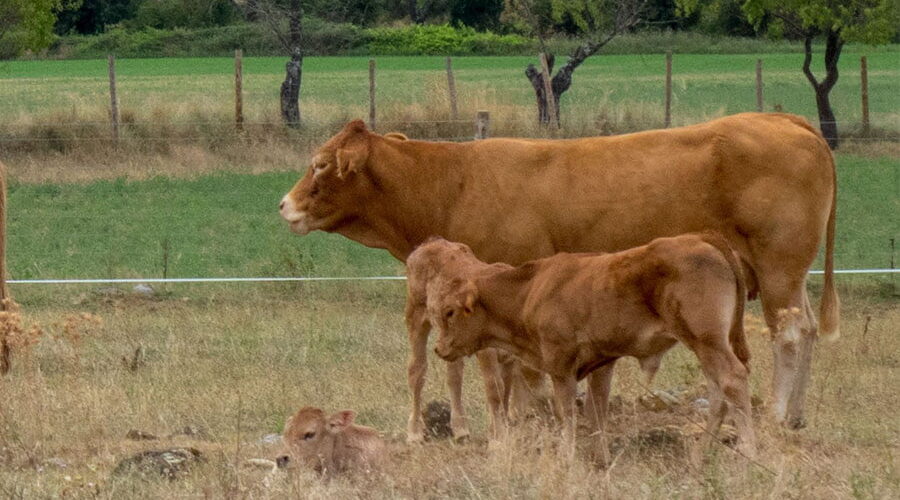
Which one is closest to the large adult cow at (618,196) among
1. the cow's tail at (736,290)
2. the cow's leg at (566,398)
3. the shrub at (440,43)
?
the cow's tail at (736,290)

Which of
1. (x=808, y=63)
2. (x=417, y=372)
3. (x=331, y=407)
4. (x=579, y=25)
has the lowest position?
(x=808, y=63)

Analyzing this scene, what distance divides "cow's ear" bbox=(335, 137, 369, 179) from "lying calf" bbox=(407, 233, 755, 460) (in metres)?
1.52

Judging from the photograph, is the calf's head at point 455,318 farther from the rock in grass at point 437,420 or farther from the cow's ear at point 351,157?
the cow's ear at point 351,157

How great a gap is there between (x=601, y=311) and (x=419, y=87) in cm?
3491

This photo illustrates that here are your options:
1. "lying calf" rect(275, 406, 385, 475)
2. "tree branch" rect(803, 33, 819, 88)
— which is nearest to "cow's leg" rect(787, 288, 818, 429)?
"lying calf" rect(275, 406, 385, 475)

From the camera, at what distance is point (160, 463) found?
22.4 feet

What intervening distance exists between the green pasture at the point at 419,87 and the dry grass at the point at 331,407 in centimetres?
1343

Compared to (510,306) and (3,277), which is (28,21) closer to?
(3,277)

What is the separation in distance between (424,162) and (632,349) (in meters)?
2.42

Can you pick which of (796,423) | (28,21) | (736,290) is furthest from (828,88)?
(736,290)

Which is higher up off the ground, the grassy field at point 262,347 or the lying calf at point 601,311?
the lying calf at point 601,311

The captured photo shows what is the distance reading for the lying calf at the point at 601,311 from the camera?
6.57 m

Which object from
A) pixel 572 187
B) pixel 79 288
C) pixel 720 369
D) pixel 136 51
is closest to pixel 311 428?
pixel 720 369

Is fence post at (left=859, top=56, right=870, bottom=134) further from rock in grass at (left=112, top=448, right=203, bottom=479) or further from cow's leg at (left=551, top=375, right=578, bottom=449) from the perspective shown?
rock in grass at (left=112, top=448, right=203, bottom=479)
